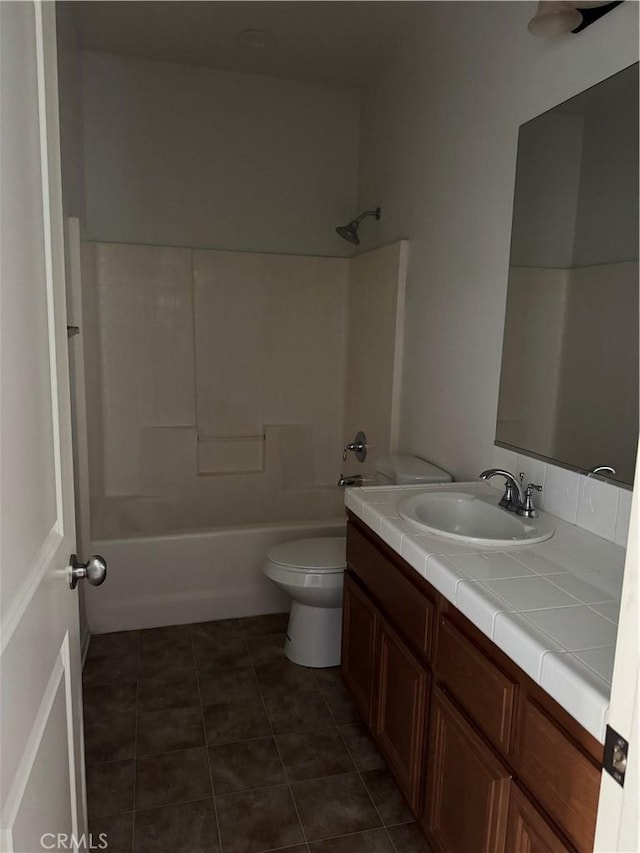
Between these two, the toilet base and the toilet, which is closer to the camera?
the toilet

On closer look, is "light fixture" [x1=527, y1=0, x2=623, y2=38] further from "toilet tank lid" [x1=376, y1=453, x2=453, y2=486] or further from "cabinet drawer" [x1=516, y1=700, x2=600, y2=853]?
"cabinet drawer" [x1=516, y1=700, x2=600, y2=853]

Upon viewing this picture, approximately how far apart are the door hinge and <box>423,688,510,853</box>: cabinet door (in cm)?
54

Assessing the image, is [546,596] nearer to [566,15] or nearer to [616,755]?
[616,755]

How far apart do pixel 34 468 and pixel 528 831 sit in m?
1.08

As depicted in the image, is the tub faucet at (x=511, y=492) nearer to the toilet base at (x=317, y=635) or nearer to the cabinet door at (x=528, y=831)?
the cabinet door at (x=528, y=831)

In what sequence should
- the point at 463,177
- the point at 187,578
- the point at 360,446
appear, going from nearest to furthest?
the point at 463,177 → the point at 187,578 → the point at 360,446

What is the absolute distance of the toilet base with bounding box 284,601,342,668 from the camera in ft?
8.01

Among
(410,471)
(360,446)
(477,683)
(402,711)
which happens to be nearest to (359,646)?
(402,711)

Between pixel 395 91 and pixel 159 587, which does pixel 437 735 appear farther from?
pixel 395 91

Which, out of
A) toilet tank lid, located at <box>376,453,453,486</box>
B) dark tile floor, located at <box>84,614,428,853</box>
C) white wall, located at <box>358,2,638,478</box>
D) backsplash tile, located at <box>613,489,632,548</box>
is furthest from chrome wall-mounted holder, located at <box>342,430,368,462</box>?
backsplash tile, located at <box>613,489,632,548</box>

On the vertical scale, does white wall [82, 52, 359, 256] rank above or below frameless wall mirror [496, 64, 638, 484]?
above

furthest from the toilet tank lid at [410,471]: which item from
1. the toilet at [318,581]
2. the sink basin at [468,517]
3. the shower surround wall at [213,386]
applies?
the shower surround wall at [213,386]

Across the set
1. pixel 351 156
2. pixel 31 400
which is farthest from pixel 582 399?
pixel 351 156

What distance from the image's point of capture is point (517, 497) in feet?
5.78
